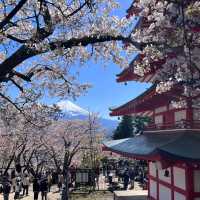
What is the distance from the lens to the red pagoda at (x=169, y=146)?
11781 millimetres

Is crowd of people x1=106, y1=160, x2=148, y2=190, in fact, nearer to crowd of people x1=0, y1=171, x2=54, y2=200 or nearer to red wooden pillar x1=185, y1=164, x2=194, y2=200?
crowd of people x1=0, y1=171, x2=54, y2=200

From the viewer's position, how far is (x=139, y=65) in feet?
30.1

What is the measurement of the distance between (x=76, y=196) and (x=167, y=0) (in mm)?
27565

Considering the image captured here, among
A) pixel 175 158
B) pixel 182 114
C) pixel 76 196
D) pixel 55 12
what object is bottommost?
pixel 76 196

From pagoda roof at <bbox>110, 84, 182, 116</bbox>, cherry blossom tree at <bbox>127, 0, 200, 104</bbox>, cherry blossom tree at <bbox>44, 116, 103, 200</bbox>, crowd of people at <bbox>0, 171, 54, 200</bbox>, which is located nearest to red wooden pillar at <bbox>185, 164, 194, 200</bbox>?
pagoda roof at <bbox>110, 84, 182, 116</bbox>

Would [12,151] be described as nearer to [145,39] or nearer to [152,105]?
[152,105]

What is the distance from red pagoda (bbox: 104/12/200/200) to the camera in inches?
464

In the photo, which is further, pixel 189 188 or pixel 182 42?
pixel 189 188

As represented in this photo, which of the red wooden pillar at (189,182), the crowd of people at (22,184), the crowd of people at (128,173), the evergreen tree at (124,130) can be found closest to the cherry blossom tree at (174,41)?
the red wooden pillar at (189,182)

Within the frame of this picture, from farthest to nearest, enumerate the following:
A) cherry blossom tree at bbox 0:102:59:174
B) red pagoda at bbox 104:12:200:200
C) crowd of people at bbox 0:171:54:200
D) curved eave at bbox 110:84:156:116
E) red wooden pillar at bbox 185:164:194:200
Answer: crowd of people at bbox 0:171:54:200
curved eave at bbox 110:84:156:116
red wooden pillar at bbox 185:164:194:200
cherry blossom tree at bbox 0:102:59:174
red pagoda at bbox 104:12:200:200

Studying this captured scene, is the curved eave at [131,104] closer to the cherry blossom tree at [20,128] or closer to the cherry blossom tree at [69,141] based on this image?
the cherry blossom tree at [20,128]

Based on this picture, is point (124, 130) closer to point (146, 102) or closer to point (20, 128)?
point (20, 128)

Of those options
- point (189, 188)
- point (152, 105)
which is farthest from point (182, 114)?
point (152, 105)

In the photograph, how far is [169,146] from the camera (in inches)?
504
